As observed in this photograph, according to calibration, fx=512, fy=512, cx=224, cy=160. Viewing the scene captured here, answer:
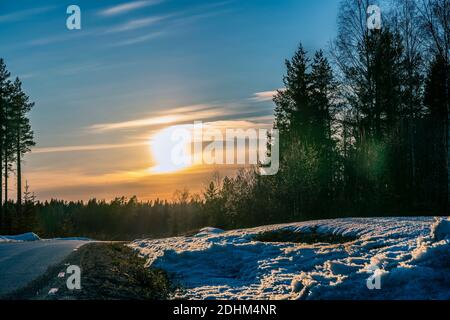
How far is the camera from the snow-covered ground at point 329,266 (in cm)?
732

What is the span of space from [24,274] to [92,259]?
105 inches

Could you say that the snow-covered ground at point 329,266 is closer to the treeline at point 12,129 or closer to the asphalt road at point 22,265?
the asphalt road at point 22,265

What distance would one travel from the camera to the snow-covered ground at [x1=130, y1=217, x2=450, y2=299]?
7.32 meters

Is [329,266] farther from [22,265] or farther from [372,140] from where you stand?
[372,140]

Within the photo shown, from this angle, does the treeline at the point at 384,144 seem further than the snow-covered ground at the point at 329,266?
Yes

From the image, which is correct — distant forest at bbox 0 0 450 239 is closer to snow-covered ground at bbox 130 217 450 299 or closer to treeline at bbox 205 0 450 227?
treeline at bbox 205 0 450 227

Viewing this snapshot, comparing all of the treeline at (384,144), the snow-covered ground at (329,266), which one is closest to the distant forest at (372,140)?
the treeline at (384,144)

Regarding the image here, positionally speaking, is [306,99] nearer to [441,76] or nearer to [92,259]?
[441,76]

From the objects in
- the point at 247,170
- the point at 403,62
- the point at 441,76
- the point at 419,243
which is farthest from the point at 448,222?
the point at 247,170

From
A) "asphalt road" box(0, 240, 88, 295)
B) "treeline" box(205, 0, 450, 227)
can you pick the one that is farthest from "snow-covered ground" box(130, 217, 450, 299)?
"treeline" box(205, 0, 450, 227)

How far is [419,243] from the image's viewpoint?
9.09 m

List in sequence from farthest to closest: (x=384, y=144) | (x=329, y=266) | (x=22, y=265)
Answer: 1. (x=384, y=144)
2. (x=22, y=265)
3. (x=329, y=266)

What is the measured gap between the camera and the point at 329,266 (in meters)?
8.86

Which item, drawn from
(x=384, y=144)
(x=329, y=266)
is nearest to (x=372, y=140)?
(x=384, y=144)
